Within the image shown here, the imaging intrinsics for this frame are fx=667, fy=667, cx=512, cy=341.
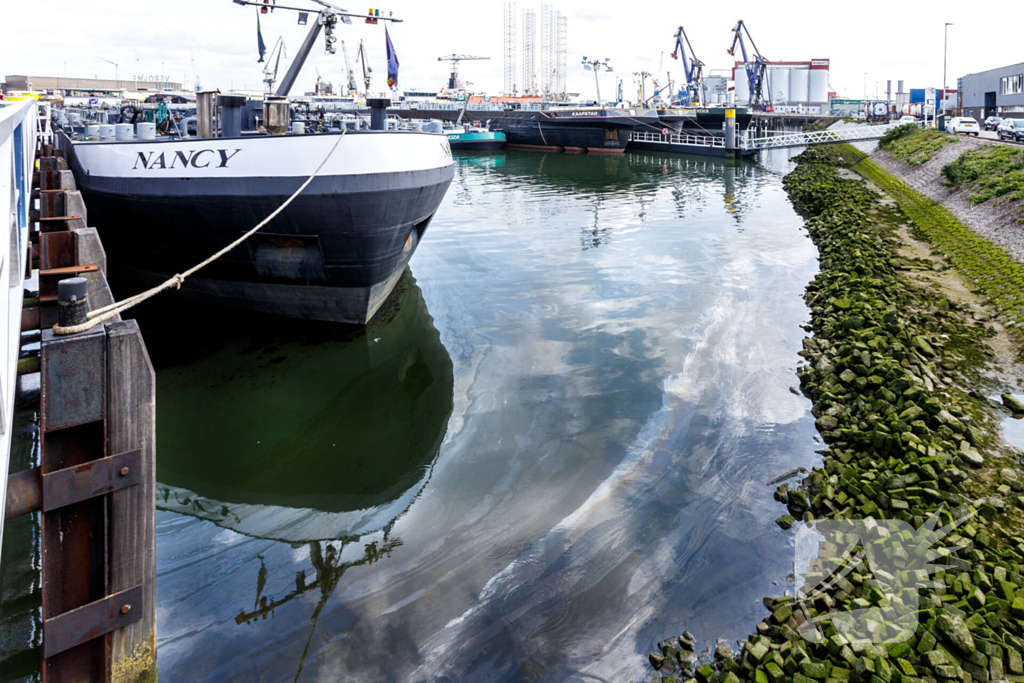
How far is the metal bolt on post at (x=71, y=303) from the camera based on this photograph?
358 centimetres

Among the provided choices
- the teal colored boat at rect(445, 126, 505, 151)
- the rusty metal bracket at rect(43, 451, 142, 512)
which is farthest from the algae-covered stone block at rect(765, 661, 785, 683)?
the teal colored boat at rect(445, 126, 505, 151)

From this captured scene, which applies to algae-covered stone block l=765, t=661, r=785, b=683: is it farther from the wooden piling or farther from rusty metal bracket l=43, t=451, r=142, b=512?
rusty metal bracket l=43, t=451, r=142, b=512

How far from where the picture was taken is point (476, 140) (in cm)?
6588

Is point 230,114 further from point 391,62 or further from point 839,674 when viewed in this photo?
point 839,674

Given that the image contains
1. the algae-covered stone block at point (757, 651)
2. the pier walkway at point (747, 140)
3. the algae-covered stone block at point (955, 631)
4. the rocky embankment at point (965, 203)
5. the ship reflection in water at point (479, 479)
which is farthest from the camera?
the pier walkway at point (747, 140)

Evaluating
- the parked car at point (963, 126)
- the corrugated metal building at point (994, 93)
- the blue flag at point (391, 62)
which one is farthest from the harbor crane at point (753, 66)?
the blue flag at point (391, 62)

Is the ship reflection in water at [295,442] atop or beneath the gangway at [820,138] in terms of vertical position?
beneath

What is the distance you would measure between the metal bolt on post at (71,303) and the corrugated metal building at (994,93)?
75.5 metres

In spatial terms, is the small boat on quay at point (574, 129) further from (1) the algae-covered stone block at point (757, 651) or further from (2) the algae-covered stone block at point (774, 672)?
(2) the algae-covered stone block at point (774, 672)

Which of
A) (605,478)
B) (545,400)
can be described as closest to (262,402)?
(545,400)

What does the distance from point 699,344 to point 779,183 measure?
31.3 meters

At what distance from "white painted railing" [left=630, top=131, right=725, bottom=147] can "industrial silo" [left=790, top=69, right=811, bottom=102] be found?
3808 inches

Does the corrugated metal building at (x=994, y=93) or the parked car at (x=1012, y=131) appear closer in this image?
the parked car at (x=1012, y=131)

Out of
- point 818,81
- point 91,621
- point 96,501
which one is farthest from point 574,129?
point 818,81
